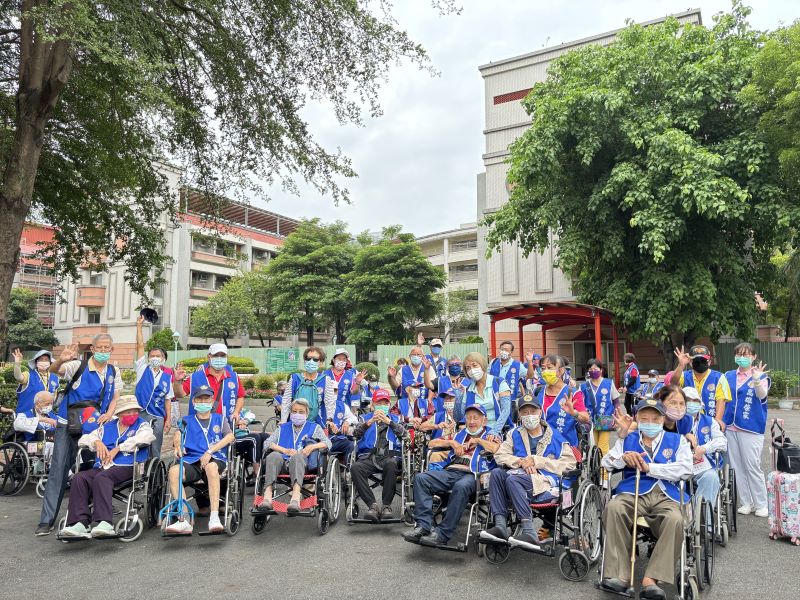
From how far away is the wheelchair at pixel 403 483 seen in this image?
6.21 metres

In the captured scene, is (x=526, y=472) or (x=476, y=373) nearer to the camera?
(x=526, y=472)

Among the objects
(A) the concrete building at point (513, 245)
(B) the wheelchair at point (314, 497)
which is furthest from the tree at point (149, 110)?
(A) the concrete building at point (513, 245)

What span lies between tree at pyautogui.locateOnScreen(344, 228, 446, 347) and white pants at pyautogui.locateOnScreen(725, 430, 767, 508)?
26.5 meters

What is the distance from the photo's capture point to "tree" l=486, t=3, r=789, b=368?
51.3 ft

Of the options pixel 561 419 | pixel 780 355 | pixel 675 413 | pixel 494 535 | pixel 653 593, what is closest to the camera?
pixel 653 593

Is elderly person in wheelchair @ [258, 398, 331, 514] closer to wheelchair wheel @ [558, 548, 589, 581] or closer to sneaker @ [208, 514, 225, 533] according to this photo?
sneaker @ [208, 514, 225, 533]

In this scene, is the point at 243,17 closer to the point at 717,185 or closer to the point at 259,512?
the point at 259,512

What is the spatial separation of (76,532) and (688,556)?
197 inches

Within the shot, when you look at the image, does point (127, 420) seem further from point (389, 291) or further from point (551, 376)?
point (389, 291)

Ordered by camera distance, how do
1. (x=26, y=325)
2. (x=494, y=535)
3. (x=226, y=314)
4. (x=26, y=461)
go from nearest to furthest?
(x=494, y=535) → (x=26, y=461) → (x=226, y=314) → (x=26, y=325)

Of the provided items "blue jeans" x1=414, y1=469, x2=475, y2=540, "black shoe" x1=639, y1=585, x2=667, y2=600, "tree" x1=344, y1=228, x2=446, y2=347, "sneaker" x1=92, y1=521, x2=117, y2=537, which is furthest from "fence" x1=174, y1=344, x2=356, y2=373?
"black shoe" x1=639, y1=585, x2=667, y2=600

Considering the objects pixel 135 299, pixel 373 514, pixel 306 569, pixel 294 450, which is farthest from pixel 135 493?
pixel 135 299

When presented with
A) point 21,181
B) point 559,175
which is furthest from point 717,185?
point 21,181

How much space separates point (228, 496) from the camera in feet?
18.8
